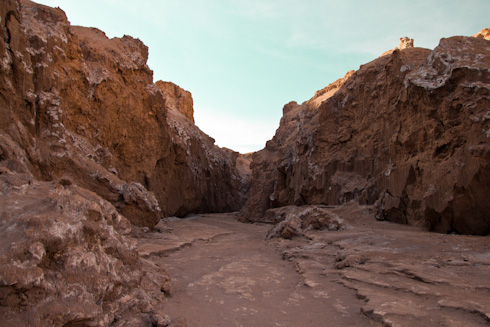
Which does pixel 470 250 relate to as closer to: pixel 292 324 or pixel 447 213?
pixel 447 213

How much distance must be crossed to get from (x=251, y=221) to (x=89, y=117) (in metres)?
14.5

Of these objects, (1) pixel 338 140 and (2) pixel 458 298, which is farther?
(1) pixel 338 140

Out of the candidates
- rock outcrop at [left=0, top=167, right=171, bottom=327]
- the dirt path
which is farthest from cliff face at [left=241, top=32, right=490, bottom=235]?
rock outcrop at [left=0, top=167, right=171, bottom=327]

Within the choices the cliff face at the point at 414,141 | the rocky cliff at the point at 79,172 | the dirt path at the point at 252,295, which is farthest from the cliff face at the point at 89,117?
the cliff face at the point at 414,141

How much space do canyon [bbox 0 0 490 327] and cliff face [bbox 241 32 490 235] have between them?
6 cm

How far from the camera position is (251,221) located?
25.1m

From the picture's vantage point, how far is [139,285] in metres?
4.42

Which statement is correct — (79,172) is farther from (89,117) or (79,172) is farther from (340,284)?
(340,284)

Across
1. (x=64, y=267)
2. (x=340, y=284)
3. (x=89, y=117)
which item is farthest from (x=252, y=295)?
(x=89, y=117)

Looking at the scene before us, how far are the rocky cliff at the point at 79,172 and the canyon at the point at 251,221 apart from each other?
0.03m

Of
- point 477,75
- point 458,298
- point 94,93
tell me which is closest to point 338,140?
point 477,75

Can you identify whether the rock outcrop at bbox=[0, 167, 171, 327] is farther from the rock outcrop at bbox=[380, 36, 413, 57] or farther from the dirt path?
the rock outcrop at bbox=[380, 36, 413, 57]

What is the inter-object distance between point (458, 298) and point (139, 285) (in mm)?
3988

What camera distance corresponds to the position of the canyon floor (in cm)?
364
